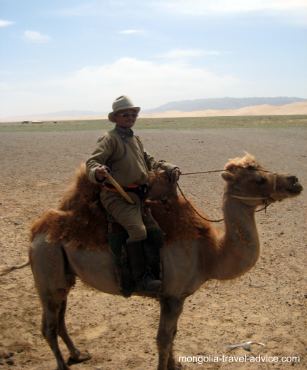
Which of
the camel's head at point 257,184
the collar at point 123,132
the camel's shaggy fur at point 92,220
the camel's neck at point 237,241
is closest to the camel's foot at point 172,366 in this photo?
the camel's neck at point 237,241

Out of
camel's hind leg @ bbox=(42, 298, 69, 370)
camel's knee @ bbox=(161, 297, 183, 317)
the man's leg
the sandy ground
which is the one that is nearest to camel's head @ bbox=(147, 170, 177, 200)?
the man's leg

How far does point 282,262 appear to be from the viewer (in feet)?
28.4

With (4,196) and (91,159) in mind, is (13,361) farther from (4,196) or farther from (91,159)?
(4,196)

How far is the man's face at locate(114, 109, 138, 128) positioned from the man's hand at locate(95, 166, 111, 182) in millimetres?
696

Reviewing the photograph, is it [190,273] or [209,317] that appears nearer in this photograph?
[190,273]

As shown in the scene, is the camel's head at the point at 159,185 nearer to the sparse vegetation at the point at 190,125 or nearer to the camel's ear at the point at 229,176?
the camel's ear at the point at 229,176

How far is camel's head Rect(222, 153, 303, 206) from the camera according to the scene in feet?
16.1

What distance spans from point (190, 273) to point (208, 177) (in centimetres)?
1228

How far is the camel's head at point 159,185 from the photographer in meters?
5.23

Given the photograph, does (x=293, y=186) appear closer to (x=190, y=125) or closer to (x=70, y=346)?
(x=70, y=346)

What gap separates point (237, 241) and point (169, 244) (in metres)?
0.71

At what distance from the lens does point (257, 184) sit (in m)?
4.97

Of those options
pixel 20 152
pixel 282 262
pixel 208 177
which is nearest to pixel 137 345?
pixel 282 262

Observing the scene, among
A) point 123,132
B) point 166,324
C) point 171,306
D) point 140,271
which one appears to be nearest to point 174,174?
point 123,132
